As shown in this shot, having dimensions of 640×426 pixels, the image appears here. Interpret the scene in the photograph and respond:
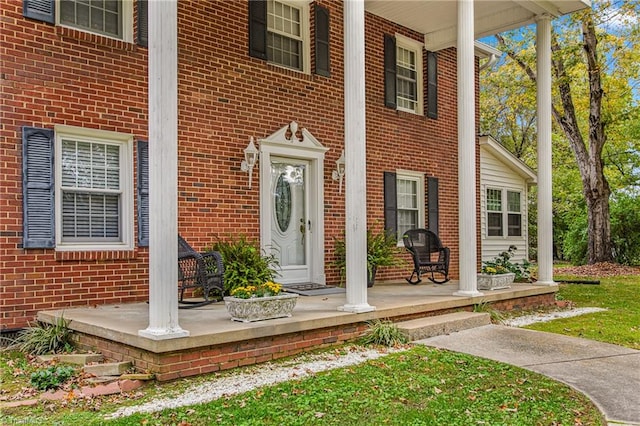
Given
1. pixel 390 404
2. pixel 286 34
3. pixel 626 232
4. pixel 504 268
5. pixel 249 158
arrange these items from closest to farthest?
1. pixel 390 404
2. pixel 249 158
3. pixel 286 34
4. pixel 504 268
5. pixel 626 232

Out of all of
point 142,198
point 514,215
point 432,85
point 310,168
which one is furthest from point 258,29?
point 514,215

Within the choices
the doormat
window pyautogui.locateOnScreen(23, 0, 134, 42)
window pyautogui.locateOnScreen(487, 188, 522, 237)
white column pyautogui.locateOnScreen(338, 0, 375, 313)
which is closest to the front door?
the doormat

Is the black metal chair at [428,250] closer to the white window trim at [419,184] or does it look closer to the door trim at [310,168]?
the white window trim at [419,184]

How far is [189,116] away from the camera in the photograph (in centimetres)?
725

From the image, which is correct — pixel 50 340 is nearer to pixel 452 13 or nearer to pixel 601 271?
pixel 452 13

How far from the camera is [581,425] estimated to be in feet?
11.7

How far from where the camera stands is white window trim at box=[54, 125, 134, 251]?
620 centimetres

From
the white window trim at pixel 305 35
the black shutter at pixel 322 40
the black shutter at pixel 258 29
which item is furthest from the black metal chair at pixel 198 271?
the black shutter at pixel 322 40

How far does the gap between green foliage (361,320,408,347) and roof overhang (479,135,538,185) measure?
7708mm

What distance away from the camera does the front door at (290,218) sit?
27.1 ft

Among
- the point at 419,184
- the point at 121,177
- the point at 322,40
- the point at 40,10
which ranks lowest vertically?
the point at 121,177

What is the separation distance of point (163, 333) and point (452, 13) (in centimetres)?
794

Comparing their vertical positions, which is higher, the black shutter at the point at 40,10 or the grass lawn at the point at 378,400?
the black shutter at the point at 40,10

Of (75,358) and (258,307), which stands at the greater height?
(258,307)
